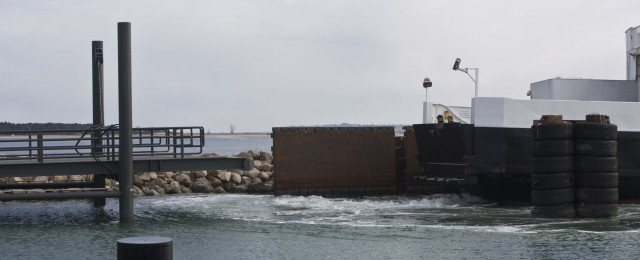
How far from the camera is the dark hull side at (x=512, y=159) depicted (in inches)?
801

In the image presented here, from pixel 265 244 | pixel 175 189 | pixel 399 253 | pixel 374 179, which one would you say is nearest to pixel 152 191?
pixel 175 189

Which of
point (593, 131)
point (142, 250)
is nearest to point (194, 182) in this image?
point (593, 131)

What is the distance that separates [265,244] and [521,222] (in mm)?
6054

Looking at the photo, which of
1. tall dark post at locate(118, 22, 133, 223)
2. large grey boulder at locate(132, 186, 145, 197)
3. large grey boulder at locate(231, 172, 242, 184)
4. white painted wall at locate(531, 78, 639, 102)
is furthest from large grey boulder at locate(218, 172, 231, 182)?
tall dark post at locate(118, 22, 133, 223)

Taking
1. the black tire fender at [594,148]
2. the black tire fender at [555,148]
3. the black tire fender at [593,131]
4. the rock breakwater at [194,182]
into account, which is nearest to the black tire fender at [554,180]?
the black tire fender at [555,148]

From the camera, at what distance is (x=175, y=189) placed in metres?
26.1

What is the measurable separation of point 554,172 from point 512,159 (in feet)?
8.50

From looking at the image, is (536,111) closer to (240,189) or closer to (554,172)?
(554,172)

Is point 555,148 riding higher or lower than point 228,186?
higher

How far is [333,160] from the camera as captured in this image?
24391 millimetres

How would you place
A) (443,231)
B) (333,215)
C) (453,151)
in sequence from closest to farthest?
(443,231) < (333,215) < (453,151)

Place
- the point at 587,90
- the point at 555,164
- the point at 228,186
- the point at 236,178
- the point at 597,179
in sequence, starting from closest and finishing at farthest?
1. the point at 555,164
2. the point at 597,179
3. the point at 587,90
4. the point at 228,186
5. the point at 236,178

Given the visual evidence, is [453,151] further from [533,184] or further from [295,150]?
[295,150]

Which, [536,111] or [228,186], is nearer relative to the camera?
[536,111]
